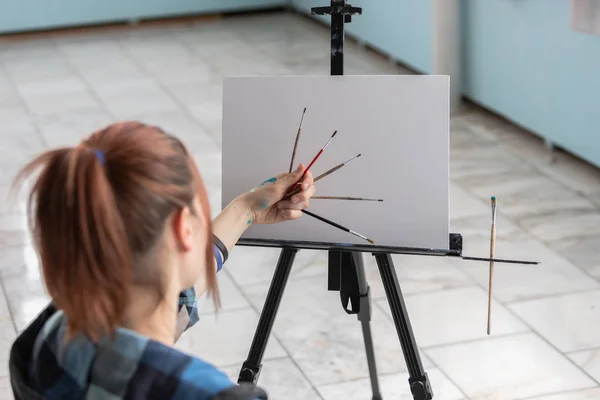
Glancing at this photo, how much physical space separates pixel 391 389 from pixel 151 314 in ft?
4.79

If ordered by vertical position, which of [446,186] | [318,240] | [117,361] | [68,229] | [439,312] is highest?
[68,229]

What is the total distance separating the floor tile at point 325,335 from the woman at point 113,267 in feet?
4.86

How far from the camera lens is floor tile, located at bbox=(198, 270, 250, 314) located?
9.74 feet

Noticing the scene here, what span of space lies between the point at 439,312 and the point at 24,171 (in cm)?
199

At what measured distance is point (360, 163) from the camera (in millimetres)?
1985

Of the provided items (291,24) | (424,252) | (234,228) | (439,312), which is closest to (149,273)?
(234,228)

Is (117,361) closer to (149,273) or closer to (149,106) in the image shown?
(149,273)

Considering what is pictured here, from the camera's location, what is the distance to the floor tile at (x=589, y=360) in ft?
8.33

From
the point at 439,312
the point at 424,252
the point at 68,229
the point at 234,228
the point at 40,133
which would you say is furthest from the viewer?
the point at 40,133

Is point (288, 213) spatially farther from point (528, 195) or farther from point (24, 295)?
point (528, 195)

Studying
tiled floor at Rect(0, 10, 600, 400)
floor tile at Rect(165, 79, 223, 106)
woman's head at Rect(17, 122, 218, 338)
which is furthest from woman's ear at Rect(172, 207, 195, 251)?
floor tile at Rect(165, 79, 223, 106)

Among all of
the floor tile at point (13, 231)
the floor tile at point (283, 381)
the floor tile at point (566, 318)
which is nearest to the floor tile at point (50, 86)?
the floor tile at point (13, 231)

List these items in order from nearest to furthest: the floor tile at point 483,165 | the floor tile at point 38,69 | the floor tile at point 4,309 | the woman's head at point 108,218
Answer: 1. the woman's head at point 108,218
2. the floor tile at point 4,309
3. the floor tile at point 483,165
4. the floor tile at point 38,69

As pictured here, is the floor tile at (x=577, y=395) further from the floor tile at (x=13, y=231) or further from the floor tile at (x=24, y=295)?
the floor tile at (x=13, y=231)
